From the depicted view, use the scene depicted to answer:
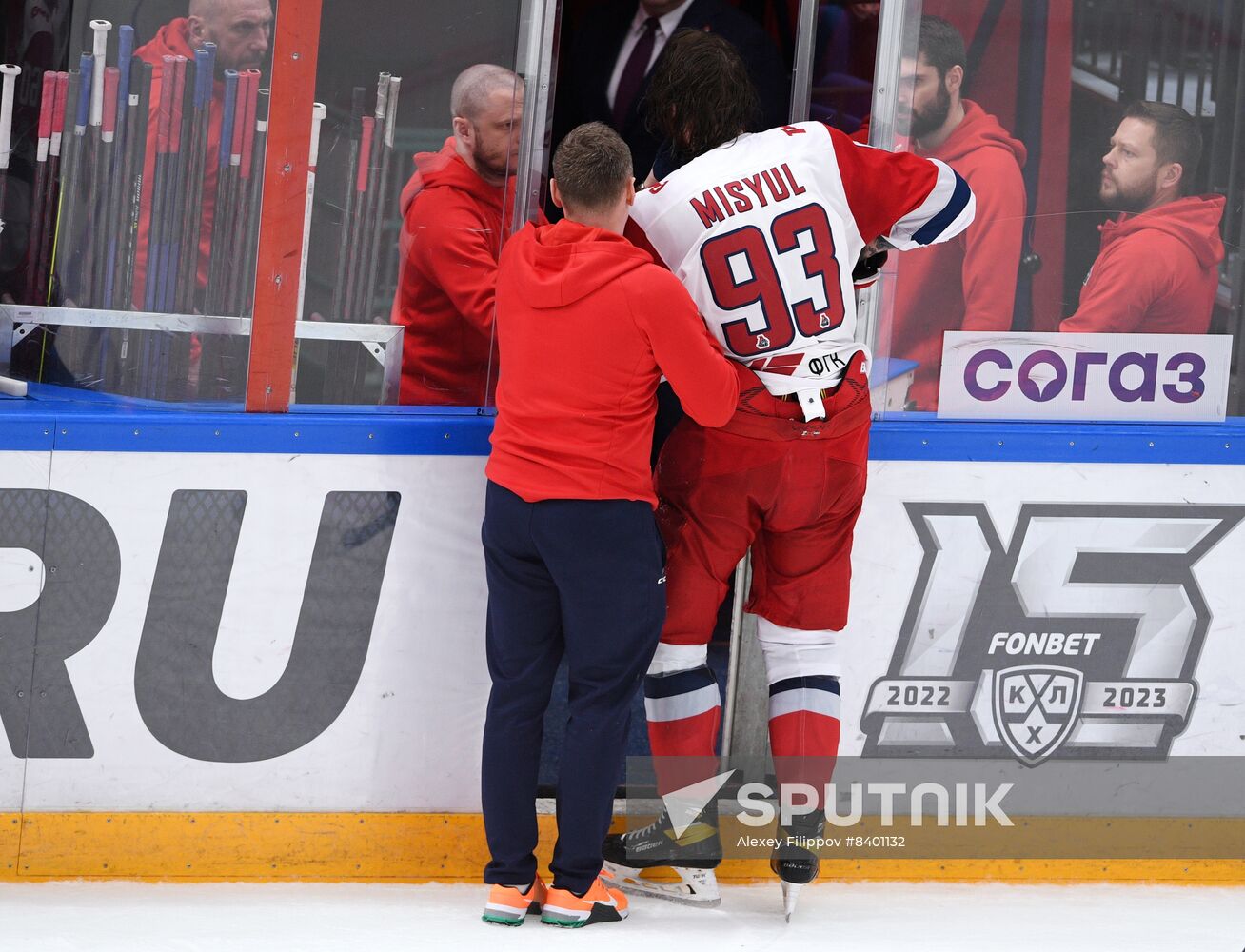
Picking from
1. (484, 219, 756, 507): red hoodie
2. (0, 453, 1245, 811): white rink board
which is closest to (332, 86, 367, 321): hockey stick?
(0, 453, 1245, 811): white rink board

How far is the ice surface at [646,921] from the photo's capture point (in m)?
2.57

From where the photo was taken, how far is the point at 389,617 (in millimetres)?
2826

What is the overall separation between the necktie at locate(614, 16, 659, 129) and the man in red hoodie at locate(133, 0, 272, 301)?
1.09m

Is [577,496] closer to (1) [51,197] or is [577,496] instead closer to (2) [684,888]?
(2) [684,888]

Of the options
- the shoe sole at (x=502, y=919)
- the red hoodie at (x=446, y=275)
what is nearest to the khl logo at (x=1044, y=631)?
the shoe sole at (x=502, y=919)

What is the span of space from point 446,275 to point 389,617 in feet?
2.17

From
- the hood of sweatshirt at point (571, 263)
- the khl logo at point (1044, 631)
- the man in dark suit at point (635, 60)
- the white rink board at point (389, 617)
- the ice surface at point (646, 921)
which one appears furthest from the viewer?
the man in dark suit at point (635, 60)

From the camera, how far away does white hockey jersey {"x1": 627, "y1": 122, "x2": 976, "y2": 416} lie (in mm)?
2594

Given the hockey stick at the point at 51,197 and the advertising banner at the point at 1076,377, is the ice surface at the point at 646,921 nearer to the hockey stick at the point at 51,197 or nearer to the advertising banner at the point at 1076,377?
the advertising banner at the point at 1076,377

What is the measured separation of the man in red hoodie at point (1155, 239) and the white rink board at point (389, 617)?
318 mm

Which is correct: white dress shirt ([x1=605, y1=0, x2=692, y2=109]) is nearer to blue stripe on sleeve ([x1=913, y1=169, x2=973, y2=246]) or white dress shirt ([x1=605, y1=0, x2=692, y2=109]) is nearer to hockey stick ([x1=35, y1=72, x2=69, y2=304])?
blue stripe on sleeve ([x1=913, y1=169, x2=973, y2=246])

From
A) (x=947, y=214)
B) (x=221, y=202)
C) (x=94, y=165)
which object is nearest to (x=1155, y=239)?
(x=947, y=214)

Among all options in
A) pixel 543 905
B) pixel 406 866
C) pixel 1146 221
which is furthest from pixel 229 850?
pixel 1146 221

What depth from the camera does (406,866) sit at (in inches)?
114
